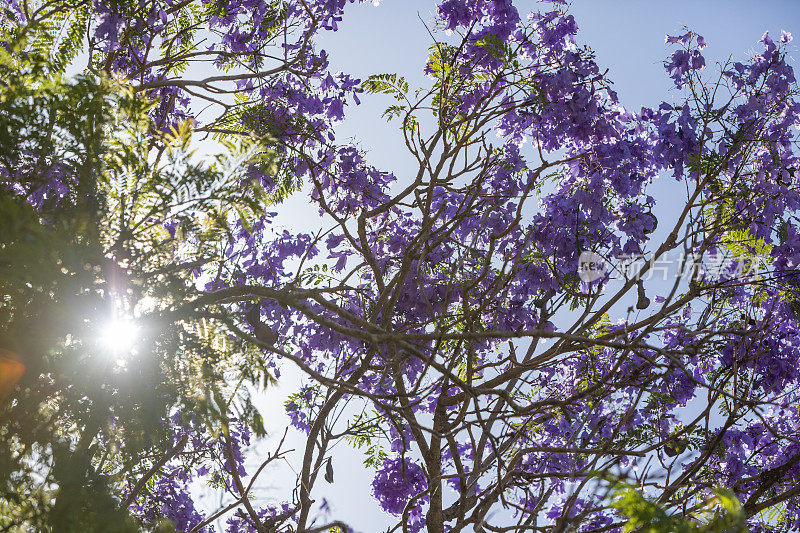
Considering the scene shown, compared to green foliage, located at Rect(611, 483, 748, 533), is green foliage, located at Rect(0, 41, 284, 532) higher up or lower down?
higher up

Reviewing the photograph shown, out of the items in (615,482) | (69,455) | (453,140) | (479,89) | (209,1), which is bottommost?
(615,482)

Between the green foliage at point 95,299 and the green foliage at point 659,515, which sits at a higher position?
the green foliage at point 95,299

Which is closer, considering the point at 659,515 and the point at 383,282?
the point at 659,515

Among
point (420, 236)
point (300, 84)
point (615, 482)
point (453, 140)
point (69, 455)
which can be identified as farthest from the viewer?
point (300, 84)

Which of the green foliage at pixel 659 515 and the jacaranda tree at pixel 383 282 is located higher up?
the jacaranda tree at pixel 383 282

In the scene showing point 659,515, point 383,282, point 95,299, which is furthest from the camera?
point 383,282

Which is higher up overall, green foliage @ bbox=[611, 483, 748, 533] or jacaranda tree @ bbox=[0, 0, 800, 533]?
jacaranda tree @ bbox=[0, 0, 800, 533]

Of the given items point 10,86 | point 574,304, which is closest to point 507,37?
point 574,304

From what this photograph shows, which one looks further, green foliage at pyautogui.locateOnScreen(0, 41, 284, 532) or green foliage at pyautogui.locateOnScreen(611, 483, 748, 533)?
green foliage at pyautogui.locateOnScreen(0, 41, 284, 532)

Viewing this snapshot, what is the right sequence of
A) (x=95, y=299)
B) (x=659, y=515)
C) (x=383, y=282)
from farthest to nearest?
(x=383, y=282), (x=95, y=299), (x=659, y=515)

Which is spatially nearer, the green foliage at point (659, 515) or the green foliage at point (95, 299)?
the green foliage at point (659, 515)

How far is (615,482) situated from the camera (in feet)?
4.09

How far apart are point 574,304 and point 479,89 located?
65.1 inches

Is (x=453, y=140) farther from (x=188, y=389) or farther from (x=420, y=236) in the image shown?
(x=188, y=389)
